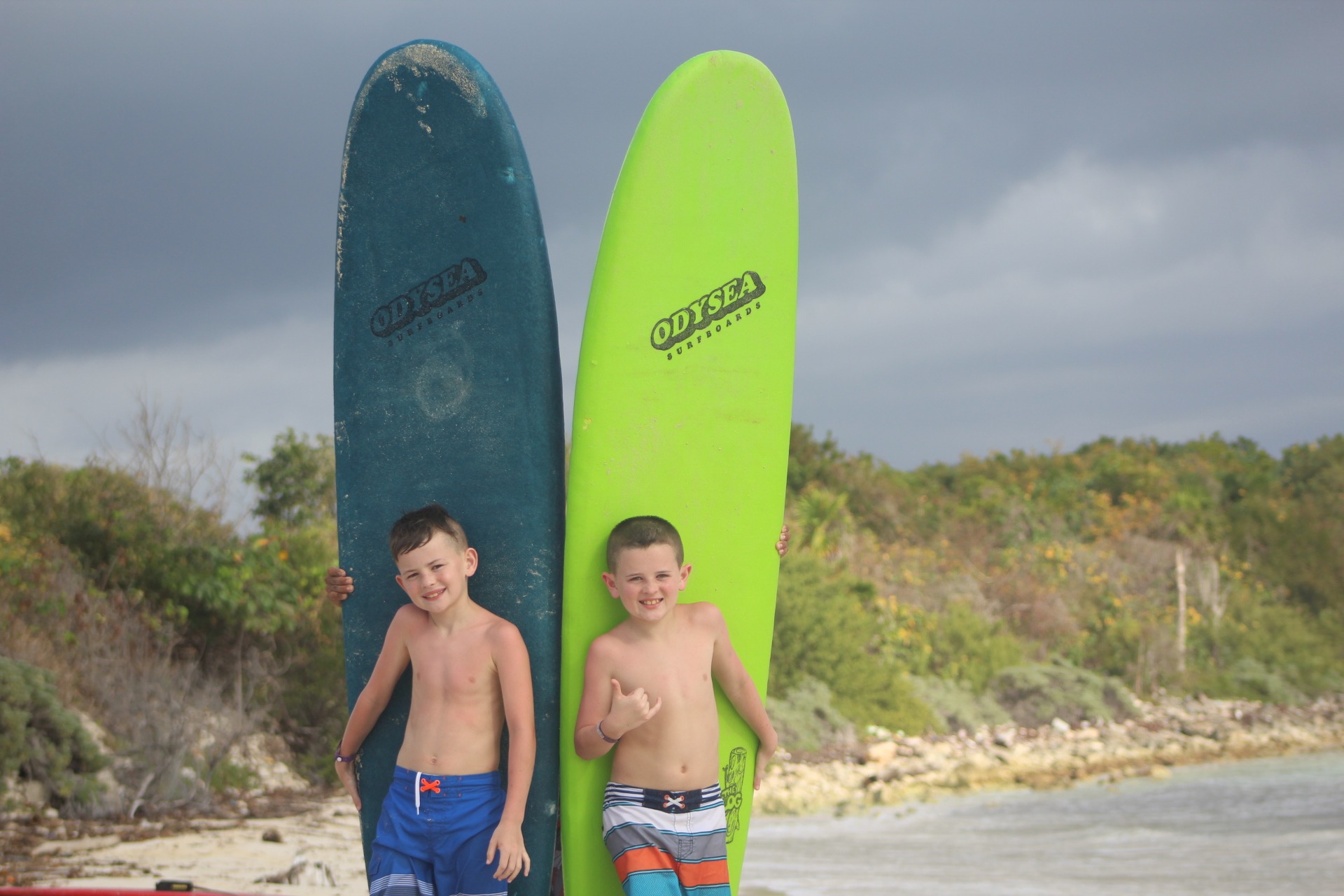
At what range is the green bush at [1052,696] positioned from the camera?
1214cm

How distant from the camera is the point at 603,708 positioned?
2367mm

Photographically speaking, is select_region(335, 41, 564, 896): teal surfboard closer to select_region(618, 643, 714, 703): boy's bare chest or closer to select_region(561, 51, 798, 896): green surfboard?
select_region(561, 51, 798, 896): green surfboard

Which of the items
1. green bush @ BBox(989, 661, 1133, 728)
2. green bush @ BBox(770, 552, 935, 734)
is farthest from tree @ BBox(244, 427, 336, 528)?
green bush @ BBox(989, 661, 1133, 728)

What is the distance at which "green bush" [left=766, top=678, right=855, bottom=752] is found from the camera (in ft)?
32.1

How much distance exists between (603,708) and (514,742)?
8.3 inches

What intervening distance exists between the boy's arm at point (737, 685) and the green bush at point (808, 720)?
710 cm

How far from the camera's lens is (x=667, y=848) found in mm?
2322

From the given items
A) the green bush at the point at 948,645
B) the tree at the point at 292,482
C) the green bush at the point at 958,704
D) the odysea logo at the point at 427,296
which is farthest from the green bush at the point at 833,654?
the odysea logo at the point at 427,296

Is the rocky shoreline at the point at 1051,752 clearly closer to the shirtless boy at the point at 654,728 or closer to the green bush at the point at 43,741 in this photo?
the green bush at the point at 43,741

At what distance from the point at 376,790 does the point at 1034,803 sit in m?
7.86

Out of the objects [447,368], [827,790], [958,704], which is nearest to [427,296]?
[447,368]

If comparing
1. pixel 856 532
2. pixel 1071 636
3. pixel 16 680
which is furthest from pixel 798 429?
pixel 16 680

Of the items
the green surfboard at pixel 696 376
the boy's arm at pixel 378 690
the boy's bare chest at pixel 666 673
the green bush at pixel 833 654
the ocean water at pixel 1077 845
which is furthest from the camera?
the green bush at pixel 833 654

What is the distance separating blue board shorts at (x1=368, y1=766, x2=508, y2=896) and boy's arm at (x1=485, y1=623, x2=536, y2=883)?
0.04 m
